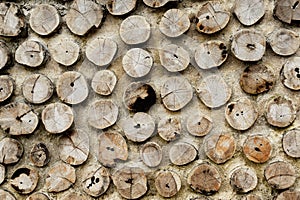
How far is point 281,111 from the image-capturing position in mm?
1774

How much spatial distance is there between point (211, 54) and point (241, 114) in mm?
227

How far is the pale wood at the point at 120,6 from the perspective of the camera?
1.85 m

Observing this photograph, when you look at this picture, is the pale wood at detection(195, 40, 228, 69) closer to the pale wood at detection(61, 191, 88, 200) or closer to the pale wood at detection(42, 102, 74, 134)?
the pale wood at detection(42, 102, 74, 134)

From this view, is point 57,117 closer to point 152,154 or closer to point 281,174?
point 152,154

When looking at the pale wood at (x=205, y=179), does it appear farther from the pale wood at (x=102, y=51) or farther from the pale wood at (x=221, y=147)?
the pale wood at (x=102, y=51)

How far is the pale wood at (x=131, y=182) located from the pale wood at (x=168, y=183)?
0.05 m

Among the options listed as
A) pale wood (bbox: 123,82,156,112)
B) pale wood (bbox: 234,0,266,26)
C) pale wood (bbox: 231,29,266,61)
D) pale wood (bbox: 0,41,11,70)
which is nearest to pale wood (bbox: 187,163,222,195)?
pale wood (bbox: 123,82,156,112)

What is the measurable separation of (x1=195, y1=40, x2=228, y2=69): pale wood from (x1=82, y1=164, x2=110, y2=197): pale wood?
505 millimetres

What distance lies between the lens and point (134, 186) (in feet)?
6.02

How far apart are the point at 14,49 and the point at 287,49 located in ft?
3.17

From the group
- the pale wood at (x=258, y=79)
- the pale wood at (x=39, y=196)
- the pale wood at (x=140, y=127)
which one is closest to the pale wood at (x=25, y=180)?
the pale wood at (x=39, y=196)

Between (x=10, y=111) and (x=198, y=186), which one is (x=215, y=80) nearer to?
(x=198, y=186)

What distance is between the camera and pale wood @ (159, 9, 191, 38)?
1.81 meters

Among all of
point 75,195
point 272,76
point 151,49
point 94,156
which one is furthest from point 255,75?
point 75,195
